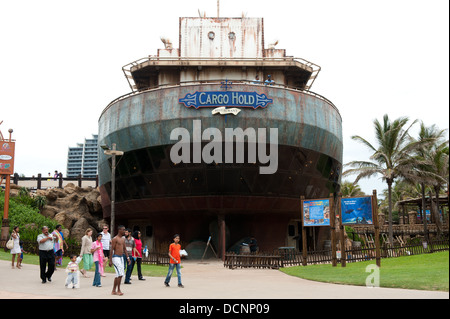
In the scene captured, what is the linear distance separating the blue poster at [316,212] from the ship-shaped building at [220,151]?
6153mm

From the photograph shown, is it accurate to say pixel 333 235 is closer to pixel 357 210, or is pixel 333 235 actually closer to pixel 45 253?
pixel 357 210

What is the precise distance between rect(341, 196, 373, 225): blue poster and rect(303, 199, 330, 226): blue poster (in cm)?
86

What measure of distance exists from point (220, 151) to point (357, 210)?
9.62 m

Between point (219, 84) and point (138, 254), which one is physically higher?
point (219, 84)

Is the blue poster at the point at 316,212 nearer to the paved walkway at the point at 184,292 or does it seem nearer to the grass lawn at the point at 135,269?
the grass lawn at the point at 135,269

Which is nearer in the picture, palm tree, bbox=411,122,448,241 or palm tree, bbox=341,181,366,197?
palm tree, bbox=411,122,448,241

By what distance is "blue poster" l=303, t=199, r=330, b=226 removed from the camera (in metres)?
21.3

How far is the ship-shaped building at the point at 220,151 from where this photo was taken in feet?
89.7

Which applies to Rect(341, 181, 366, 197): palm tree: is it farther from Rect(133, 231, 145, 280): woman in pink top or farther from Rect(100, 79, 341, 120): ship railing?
Rect(133, 231, 145, 280): woman in pink top

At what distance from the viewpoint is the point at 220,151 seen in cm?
2706

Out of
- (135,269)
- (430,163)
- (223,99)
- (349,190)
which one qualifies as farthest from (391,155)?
(349,190)

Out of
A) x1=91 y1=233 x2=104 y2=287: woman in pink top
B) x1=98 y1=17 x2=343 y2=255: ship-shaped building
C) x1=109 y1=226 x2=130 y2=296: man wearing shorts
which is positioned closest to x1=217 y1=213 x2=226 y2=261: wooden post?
x1=98 y1=17 x2=343 y2=255: ship-shaped building

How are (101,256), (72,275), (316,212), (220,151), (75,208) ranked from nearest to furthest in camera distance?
(72,275)
(101,256)
(316,212)
(220,151)
(75,208)
